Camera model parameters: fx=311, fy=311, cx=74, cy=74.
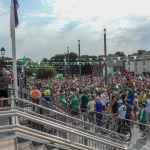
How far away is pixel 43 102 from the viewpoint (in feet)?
44.7

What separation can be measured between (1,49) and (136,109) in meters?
9.93

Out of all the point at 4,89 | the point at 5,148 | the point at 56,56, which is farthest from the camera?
the point at 56,56

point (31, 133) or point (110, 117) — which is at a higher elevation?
point (31, 133)

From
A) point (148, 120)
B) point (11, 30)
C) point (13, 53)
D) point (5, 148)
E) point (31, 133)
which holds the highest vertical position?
point (11, 30)

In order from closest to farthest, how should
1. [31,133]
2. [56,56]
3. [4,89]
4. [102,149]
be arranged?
[31,133] < [102,149] < [4,89] < [56,56]

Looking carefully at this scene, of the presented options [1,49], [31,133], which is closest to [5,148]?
[31,133]

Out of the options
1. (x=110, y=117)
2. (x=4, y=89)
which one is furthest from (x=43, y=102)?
(x=110, y=117)

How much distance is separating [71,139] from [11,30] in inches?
378

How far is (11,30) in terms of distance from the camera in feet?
49.6

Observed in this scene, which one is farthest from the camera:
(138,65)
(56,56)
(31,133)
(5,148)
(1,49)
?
(56,56)

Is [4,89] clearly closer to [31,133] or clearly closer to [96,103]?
[96,103]

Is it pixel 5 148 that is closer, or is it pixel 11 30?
pixel 5 148

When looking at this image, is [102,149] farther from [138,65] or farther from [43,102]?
[138,65]

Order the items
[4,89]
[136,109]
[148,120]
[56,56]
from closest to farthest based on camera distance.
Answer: [4,89], [148,120], [136,109], [56,56]
